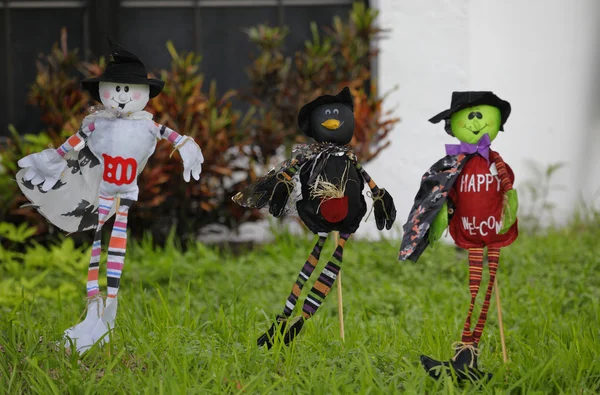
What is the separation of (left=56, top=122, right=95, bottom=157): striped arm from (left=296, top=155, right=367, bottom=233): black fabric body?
31.2 inches

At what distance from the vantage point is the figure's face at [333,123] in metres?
2.73

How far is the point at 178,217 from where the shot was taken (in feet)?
17.0

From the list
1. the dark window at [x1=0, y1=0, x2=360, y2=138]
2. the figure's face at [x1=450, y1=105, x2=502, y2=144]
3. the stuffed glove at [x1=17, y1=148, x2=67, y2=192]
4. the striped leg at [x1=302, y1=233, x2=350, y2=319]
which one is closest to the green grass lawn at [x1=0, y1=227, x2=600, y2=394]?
the striped leg at [x1=302, y1=233, x2=350, y2=319]

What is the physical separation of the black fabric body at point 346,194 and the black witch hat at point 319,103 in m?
0.15

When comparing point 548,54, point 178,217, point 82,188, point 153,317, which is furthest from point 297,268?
point 548,54

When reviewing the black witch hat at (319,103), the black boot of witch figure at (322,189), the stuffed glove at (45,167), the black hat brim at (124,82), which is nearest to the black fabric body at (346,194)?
the black boot of witch figure at (322,189)

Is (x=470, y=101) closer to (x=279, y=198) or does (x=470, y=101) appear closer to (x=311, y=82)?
(x=279, y=198)

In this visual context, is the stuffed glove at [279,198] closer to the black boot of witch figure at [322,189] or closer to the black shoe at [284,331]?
the black boot of witch figure at [322,189]

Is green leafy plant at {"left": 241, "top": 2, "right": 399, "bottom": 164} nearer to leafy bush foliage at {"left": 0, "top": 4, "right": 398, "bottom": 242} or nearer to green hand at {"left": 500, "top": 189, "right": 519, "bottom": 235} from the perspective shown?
leafy bush foliage at {"left": 0, "top": 4, "right": 398, "bottom": 242}

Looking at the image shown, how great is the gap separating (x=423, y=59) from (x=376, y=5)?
530 mm

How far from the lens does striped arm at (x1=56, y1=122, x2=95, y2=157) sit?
281cm

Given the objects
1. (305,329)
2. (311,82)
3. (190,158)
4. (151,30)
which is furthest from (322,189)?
(151,30)

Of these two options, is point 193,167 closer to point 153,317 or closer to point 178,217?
point 153,317

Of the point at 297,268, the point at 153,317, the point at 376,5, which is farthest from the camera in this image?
the point at 376,5
